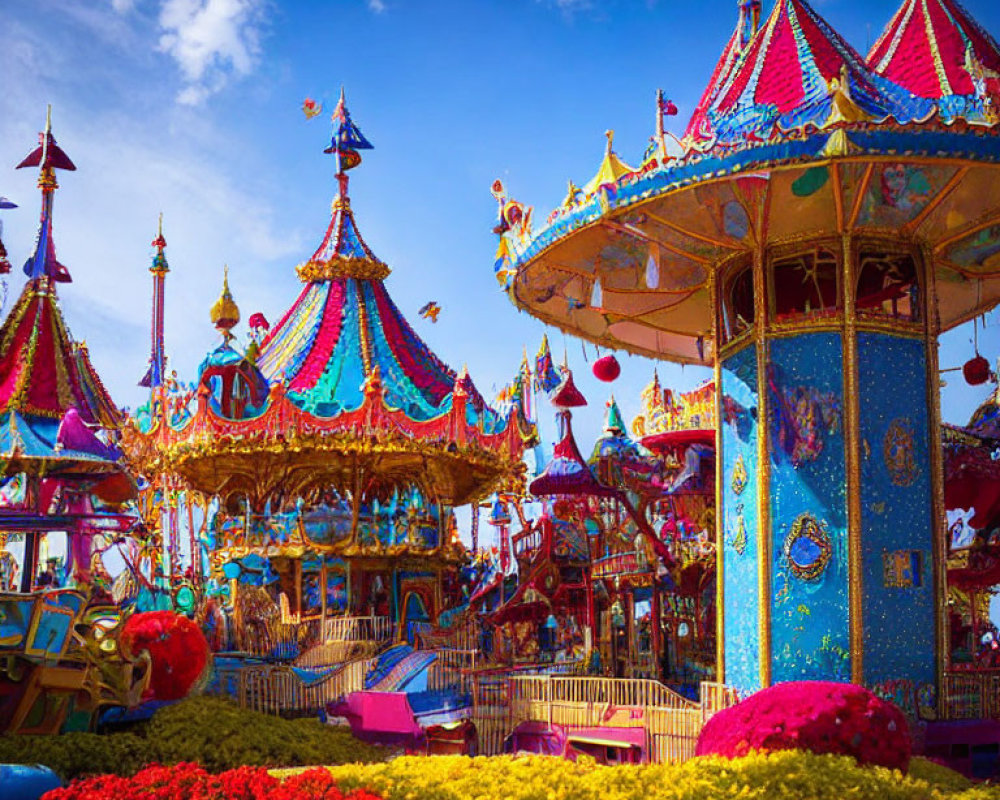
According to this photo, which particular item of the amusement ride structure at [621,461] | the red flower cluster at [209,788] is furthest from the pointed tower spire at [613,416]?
the red flower cluster at [209,788]

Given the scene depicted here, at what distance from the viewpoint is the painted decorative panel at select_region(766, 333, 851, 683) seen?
43.3 feet

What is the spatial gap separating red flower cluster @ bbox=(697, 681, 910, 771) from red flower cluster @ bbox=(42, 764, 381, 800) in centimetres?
315

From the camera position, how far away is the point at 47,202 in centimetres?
2452

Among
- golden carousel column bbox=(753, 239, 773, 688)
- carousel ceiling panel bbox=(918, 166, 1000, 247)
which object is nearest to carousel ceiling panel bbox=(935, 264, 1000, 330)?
carousel ceiling panel bbox=(918, 166, 1000, 247)

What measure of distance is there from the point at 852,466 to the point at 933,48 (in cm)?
600

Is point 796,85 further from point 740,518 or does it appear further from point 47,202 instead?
point 47,202

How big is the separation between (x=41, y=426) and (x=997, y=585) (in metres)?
17.3

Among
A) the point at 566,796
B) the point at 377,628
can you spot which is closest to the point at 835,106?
the point at 566,796

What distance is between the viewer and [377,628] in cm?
1991

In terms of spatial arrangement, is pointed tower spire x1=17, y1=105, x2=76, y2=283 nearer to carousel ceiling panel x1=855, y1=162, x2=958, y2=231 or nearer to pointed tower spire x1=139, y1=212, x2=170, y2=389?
pointed tower spire x1=139, y1=212, x2=170, y2=389

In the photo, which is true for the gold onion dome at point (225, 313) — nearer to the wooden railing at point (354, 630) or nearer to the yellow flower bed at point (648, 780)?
the wooden railing at point (354, 630)

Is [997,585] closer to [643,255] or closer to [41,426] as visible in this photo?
[643,255]

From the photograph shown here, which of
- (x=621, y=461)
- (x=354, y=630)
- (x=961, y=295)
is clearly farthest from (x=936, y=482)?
(x=354, y=630)

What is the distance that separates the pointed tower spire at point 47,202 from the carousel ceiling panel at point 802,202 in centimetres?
1535
